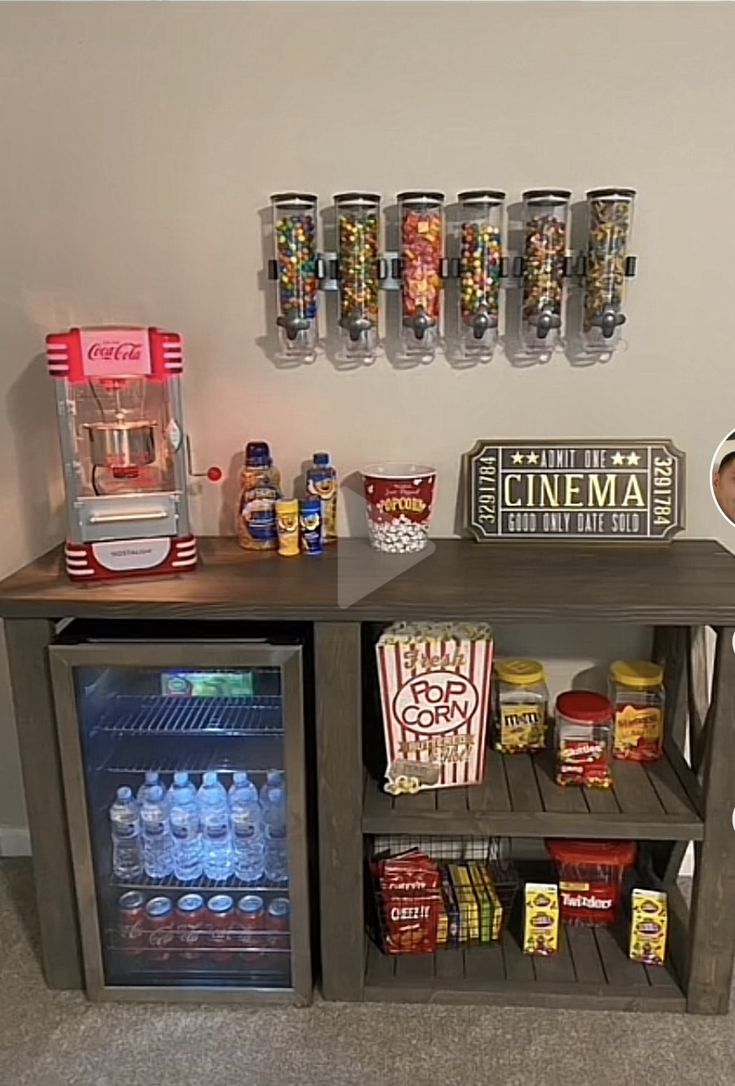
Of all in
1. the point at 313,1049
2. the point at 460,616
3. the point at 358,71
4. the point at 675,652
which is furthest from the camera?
the point at 675,652

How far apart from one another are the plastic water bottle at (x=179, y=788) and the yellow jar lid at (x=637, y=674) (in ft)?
3.01

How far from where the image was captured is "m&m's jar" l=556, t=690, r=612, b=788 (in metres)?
1.88

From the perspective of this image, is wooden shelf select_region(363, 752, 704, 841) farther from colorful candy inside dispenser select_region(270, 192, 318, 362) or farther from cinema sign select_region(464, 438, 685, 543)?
colorful candy inside dispenser select_region(270, 192, 318, 362)

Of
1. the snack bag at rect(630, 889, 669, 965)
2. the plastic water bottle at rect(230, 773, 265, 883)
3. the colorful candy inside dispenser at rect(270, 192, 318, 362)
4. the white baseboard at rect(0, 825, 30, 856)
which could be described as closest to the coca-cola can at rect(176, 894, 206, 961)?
the plastic water bottle at rect(230, 773, 265, 883)

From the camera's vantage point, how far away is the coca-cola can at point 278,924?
1934 mm

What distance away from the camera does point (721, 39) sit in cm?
185

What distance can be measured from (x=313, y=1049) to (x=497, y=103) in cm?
190

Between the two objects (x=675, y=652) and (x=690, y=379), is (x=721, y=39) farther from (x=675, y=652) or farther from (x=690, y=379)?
(x=675, y=652)

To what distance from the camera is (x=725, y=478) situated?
206 cm

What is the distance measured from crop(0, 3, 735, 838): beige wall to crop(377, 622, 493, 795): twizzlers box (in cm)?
39

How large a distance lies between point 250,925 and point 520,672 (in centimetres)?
78

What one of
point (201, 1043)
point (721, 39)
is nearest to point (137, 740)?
point (201, 1043)

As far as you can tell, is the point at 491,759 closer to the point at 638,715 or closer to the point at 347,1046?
the point at 638,715

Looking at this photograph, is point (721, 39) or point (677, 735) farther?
point (677, 735)
